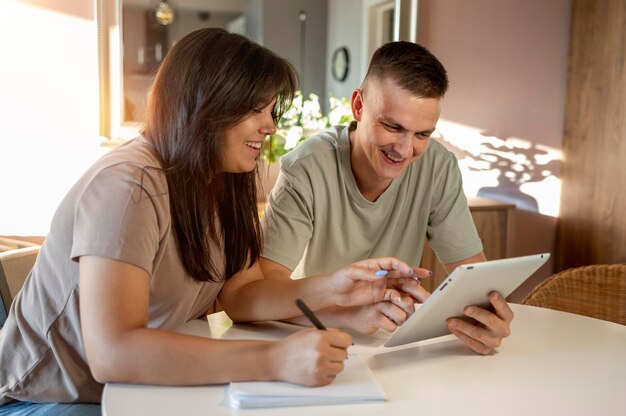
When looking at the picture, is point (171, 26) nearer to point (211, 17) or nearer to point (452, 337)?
point (211, 17)

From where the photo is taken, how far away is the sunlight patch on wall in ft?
11.8

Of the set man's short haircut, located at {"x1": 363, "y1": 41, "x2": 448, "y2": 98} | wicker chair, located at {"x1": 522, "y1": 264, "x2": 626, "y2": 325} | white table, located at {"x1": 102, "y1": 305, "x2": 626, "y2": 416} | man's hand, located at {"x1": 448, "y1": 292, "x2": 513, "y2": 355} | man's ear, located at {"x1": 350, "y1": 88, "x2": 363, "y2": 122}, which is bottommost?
wicker chair, located at {"x1": 522, "y1": 264, "x2": 626, "y2": 325}

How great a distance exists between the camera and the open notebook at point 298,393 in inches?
Result: 41.9

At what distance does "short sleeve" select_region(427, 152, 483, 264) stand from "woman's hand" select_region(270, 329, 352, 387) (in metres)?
0.92

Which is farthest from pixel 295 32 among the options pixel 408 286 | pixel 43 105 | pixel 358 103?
pixel 408 286

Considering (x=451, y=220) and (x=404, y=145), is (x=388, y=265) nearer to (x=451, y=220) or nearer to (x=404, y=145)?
(x=404, y=145)

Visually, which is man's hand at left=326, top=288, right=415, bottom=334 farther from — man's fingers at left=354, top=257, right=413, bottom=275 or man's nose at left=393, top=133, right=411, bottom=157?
man's nose at left=393, top=133, right=411, bottom=157

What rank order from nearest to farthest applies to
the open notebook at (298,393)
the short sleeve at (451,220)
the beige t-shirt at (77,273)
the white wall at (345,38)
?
1. the open notebook at (298,393)
2. the beige t-shirt at (77,273)
3. the short sleeve at (451,220)
4. the white wall at (345,38)

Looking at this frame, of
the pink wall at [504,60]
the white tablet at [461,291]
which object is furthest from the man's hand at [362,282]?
the pink wall at [504,60]

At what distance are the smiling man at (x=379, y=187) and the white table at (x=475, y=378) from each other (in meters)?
0.38

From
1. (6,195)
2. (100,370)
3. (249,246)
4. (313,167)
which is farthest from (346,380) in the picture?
(6,195)

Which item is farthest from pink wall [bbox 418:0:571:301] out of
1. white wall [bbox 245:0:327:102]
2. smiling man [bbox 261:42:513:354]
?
smiling man [bbox 261:42:513:354]

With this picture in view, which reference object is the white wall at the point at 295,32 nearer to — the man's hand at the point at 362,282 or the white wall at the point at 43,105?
the white wall at the point at 43,105

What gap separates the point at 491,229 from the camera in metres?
3.28
